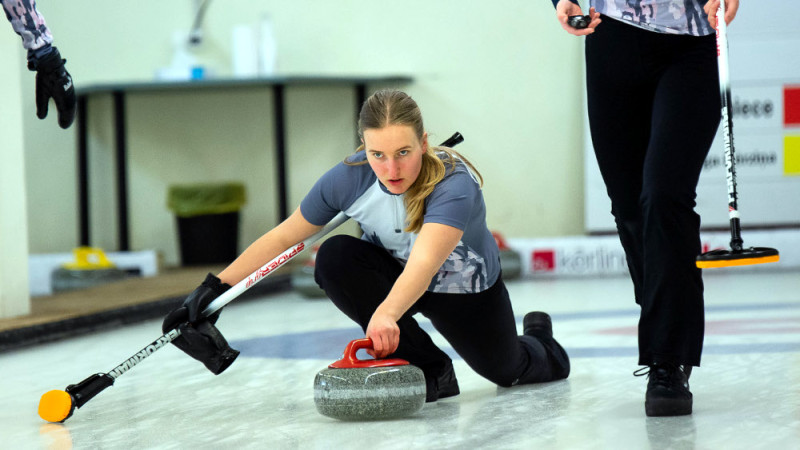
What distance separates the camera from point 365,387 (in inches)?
74.4

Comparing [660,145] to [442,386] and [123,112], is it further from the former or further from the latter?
[123,112]

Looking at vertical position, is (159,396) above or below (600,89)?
below

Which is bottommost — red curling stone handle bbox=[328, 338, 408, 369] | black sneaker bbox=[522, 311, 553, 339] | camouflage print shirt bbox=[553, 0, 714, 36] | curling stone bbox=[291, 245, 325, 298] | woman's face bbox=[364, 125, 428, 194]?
curling stone bbox=[291, 245, 325, 298]

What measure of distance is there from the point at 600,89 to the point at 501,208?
408 cm

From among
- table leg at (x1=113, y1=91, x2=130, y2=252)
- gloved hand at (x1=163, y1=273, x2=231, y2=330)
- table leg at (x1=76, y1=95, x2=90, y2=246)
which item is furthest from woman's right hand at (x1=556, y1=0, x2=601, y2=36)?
table leg at (x1=76, y1=95, x2=90, y2=246)

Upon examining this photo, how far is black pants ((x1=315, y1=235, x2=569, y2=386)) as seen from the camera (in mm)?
2135

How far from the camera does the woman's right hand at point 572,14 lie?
6.66 feet

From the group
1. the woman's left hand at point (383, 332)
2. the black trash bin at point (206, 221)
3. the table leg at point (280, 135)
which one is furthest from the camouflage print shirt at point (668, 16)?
the black trash bin at point (206, 221)

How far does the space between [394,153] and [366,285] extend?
34 cm

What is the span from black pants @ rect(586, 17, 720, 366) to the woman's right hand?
31mm

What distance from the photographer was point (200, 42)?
6215 mm

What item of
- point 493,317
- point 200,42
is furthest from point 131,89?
point 493,317

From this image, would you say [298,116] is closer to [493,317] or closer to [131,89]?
[131,89]

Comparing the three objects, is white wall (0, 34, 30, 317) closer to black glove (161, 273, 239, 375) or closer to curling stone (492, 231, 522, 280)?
black glove (161, 273, 239, 375)
